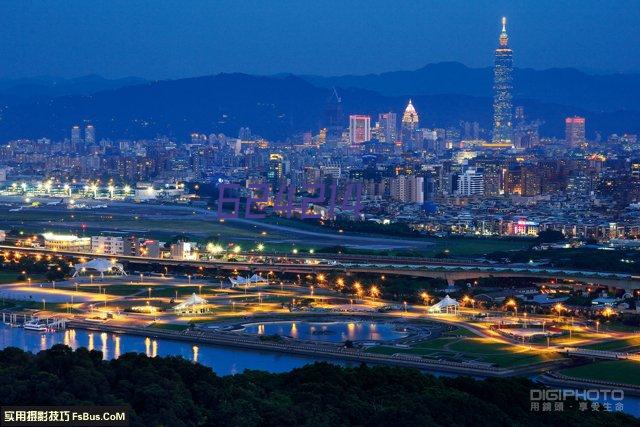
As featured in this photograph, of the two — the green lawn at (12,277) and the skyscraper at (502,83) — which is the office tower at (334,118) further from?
the green lawn at (12,277)

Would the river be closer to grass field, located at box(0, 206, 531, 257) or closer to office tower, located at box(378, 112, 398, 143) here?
grass field, located at box(0, 206, 531, 257)

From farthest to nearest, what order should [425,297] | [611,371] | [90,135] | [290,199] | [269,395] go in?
[90,135] → [290,199] → [425,297] → [611,371] → [269,395]

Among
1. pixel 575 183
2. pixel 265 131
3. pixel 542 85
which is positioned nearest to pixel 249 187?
pixel 575 183

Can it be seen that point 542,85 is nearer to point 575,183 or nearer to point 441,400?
point 575,183

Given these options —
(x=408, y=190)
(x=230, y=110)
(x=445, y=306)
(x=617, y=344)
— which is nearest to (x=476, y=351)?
(x=617, y=344)

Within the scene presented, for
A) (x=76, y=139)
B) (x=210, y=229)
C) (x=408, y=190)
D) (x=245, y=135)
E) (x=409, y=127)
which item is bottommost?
(x=210, y=229)

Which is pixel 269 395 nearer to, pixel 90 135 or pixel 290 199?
pixel 290 199
